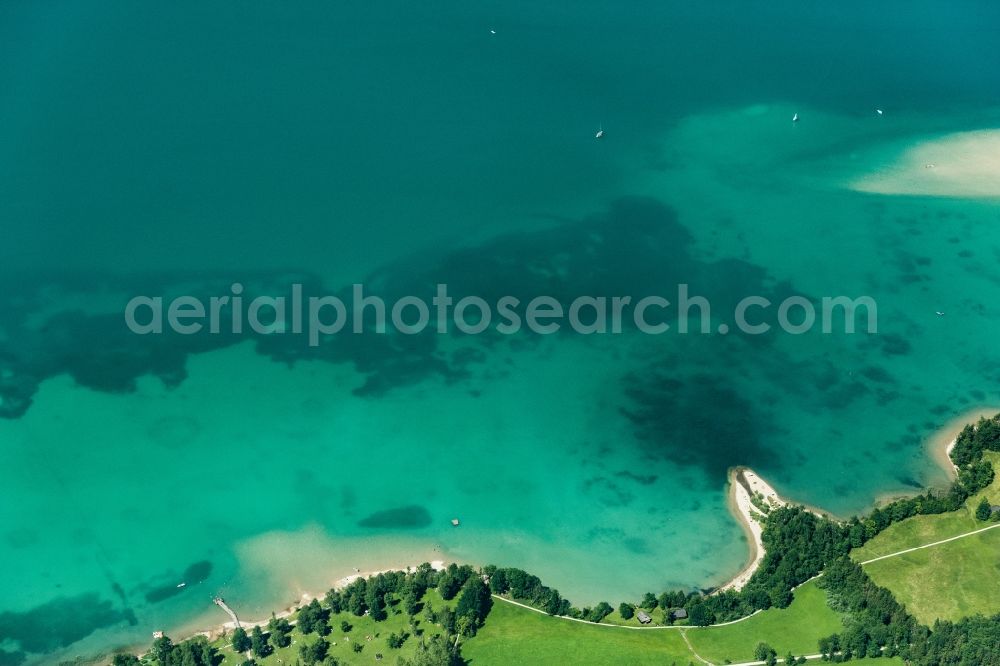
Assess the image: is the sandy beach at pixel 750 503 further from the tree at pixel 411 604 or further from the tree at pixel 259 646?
the tree at pixel 259 646

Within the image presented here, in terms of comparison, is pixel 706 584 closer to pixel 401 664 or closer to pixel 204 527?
pixel 401 664

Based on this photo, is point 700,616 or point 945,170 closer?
point 700,616

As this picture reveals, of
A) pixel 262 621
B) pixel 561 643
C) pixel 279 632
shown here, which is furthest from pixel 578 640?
pixel 262 621

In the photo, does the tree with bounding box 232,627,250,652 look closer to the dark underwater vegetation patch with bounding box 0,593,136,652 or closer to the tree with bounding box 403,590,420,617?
the dark underwater vegetation patch with bounding box 0,593,136,652

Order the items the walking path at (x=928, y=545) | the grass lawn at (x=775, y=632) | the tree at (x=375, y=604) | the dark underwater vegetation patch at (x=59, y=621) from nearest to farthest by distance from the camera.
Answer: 1. the grass lawn at (x=775, y=632)
2. the tree at (x=375, y=604)
3. the dark underwater vegetation patch at (x=59, y=621)
4. the walking path at (x=928, y=545)

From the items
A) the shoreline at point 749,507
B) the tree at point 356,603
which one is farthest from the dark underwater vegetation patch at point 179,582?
the tree at point 356,603

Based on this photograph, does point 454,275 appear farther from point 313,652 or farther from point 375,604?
point 313,652
